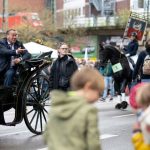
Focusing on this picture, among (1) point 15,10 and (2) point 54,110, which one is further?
(1) point 15,10

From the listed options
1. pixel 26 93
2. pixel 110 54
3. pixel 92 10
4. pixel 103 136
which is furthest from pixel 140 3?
pixel 26 93

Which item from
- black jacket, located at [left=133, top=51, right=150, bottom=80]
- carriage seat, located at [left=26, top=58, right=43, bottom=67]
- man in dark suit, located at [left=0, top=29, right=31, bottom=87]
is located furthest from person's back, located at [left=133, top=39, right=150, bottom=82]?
man in dark suit, located at [left=0, top=29, right=31, bottom=87]

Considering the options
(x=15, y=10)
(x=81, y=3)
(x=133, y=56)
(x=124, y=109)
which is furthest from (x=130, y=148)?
(x=81, y=3)

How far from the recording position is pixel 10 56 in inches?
356

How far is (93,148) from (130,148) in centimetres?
460

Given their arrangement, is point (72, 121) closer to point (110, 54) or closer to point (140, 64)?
point (140, 64)

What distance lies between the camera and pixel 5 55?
29.6ft

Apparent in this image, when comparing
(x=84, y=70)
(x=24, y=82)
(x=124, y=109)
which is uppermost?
(x=84, y=70)

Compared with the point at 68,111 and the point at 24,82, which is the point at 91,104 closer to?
the point at 68,111

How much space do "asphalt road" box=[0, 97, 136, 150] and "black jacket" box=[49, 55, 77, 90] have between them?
3.51 feet

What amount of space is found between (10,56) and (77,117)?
5.30 m

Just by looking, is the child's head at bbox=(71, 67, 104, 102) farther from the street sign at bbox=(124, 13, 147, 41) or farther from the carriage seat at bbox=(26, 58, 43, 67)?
the street sign at bbox=(124, 13, 147, 41)

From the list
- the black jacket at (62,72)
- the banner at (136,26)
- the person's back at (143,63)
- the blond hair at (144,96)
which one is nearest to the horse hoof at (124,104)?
the person's back at (143,63)

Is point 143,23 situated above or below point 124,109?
above
